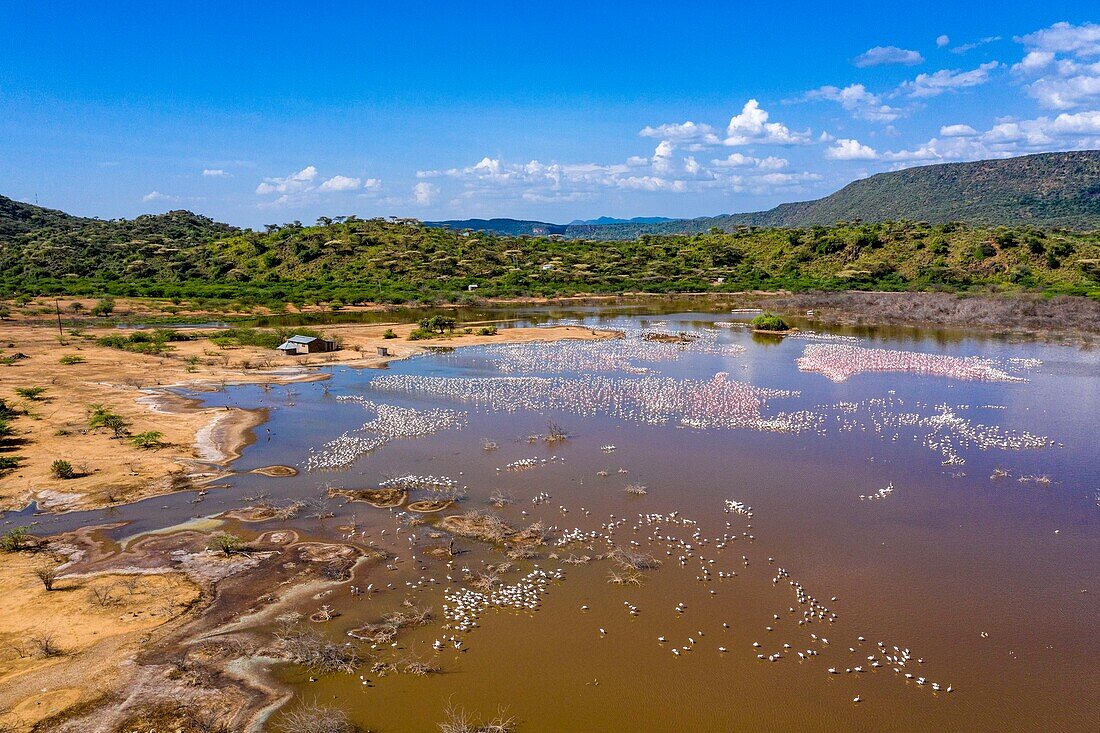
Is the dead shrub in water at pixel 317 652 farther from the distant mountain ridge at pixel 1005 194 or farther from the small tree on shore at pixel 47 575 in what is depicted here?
the distant mountain ridge at pixel 1005 194

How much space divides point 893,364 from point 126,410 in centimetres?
4044

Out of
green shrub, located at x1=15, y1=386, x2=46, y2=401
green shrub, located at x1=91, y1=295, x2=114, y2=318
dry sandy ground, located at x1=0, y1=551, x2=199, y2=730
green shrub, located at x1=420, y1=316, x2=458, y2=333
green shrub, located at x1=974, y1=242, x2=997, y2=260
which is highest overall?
green shrub, located at x1=974, y1=242, x2=997, y2=260

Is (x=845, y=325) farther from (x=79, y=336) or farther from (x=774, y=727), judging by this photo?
(x=79, y=336)

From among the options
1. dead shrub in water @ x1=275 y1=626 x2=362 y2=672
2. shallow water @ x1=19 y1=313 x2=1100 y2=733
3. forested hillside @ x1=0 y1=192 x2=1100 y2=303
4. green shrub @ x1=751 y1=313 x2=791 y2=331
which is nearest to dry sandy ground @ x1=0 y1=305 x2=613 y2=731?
shallow water @ x1=19 y1=313 x2=1100 y2=733

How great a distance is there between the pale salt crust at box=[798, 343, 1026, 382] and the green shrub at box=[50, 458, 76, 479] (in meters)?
33.4

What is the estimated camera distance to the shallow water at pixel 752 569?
1027cm

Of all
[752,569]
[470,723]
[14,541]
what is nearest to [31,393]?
[14,541]

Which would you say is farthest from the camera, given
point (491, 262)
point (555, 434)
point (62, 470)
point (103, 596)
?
point (491, 262)

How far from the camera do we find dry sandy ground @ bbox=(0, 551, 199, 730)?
9.71 m

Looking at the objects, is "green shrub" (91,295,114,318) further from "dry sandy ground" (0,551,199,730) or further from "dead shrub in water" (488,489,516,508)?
"dead shrub in water" (488,489,516,508)

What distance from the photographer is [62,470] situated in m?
18.5

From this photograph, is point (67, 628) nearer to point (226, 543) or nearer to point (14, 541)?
point (226, 543)

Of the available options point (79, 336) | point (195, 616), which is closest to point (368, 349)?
point (79, 336)

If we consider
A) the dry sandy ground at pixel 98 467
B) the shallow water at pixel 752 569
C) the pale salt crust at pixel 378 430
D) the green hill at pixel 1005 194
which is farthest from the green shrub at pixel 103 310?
the green hill at pixel 1005 194
